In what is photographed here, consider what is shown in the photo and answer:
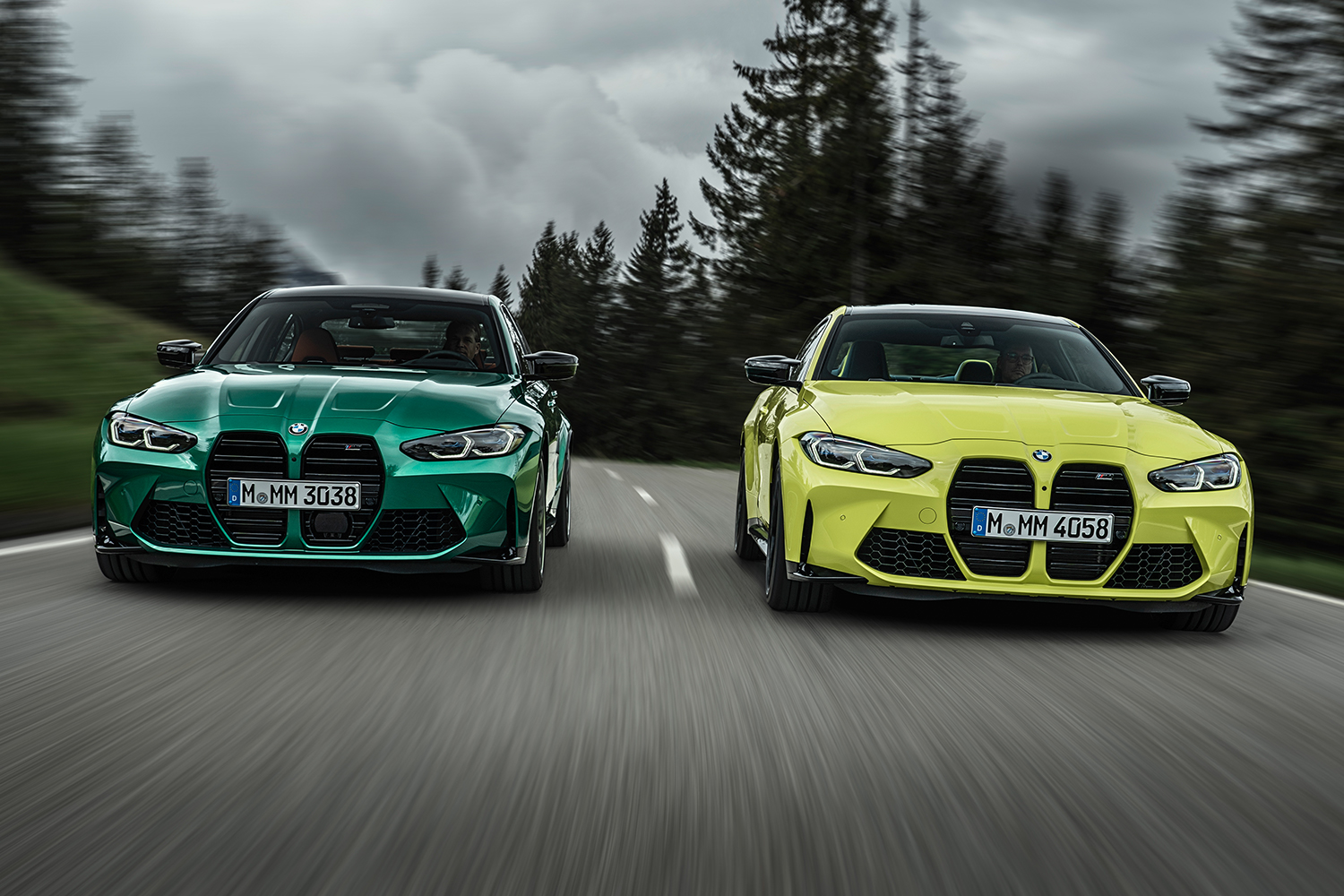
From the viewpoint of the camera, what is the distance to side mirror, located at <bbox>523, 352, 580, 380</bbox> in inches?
305

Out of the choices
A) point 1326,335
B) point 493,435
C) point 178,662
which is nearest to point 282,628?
point 178,662

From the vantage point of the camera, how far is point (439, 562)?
5938 mm

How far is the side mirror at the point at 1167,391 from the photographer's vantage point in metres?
7.16

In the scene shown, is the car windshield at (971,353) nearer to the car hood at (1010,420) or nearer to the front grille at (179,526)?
the car hood at (1010,420)

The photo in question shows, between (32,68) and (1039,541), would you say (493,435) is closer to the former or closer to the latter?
(1039,541)

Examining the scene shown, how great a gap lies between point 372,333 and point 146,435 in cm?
216

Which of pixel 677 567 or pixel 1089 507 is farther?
pixel 677 567

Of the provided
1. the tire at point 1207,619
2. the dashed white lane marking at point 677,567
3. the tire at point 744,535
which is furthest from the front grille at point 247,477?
the tire at point 1207,619

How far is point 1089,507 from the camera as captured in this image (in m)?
5.56

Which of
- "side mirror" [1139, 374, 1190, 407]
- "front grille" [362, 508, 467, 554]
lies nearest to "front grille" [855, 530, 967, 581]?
"front grille" [362, 508, 467, 554]

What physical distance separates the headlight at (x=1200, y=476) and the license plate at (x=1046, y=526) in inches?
12.0

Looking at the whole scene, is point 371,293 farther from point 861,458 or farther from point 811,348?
point 861,458

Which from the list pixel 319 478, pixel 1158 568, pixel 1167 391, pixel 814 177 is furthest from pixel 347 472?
pixel 814 177

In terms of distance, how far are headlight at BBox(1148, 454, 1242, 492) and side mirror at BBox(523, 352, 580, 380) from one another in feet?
10.9
